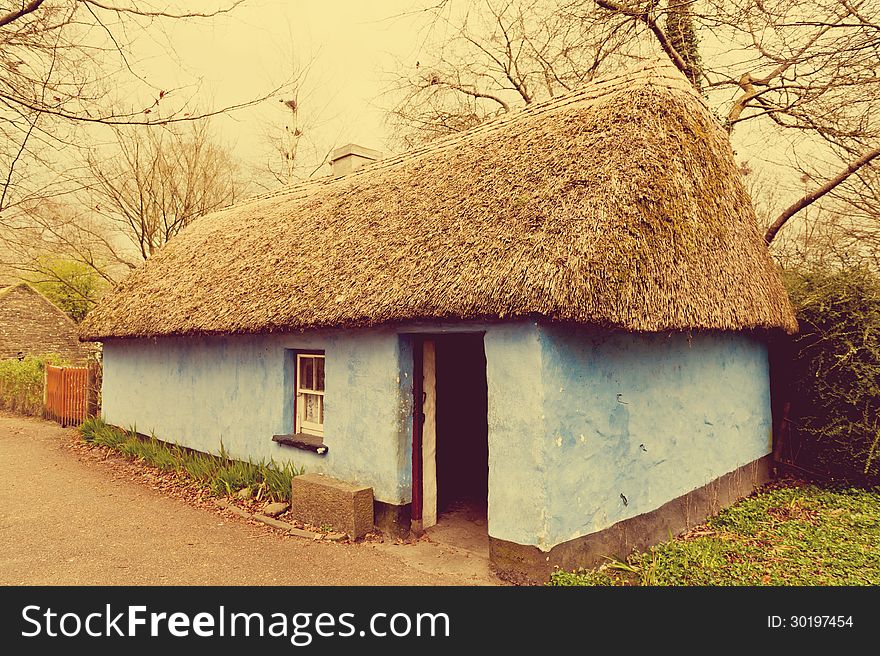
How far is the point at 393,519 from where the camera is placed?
5695 mm

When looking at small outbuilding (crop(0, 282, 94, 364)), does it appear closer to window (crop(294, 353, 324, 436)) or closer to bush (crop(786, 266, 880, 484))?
window (crop(294, 353, 324, 436))

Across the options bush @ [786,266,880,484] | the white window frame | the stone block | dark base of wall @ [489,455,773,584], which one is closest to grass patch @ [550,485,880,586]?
dark base of wall @ [489,455,773,584]

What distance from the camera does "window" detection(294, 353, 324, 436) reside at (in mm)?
7137

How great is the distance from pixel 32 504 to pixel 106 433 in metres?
4.02

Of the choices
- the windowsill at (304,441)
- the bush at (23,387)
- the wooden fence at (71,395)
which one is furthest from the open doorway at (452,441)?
the bush at (23,387)

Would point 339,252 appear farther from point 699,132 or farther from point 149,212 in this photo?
point 149,212

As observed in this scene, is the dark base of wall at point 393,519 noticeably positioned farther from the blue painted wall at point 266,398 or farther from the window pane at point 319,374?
the window pane at point 319,374

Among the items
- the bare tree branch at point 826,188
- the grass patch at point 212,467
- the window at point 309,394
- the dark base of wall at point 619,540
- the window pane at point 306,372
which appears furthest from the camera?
the bare tree branch at point 826,188

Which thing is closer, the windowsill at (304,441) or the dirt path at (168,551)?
the dirt path at (168,551)

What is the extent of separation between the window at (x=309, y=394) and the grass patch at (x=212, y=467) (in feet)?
1.96

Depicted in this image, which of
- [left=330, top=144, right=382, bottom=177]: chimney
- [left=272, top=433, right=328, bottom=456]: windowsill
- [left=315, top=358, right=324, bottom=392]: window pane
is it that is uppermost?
Answer: [left=330, top=144, right=382, bottom=177]: chimney

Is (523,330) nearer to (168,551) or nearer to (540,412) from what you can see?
(540,412)

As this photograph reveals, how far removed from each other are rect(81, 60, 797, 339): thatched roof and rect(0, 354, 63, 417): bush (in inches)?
371

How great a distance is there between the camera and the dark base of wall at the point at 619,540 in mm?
4523
